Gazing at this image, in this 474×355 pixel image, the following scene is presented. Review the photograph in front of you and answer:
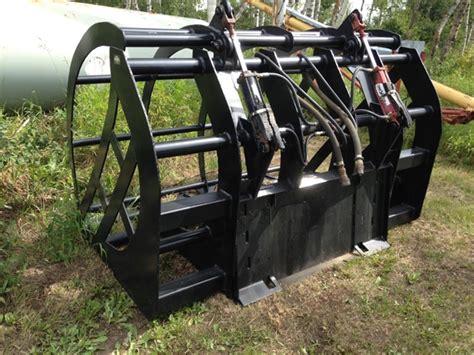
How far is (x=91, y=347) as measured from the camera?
1905 millimetres

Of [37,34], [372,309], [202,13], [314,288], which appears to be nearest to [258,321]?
[314,288]

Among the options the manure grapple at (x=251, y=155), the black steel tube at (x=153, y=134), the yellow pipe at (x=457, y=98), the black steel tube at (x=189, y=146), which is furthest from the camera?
the yellow pipe at (x=457, y=98)

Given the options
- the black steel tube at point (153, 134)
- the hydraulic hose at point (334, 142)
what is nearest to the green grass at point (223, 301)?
the black steel tube at point (153, 134)

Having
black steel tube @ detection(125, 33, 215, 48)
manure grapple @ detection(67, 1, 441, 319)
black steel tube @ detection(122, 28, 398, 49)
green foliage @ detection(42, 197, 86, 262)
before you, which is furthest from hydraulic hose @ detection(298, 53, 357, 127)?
green foliage @ detection(42, 197, 86, 262)

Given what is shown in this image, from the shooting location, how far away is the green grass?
1987mm

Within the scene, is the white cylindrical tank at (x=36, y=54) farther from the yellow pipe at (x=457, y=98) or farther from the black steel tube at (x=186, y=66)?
the yellow pipe at (x=457, y=98)

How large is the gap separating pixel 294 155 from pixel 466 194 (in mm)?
2393

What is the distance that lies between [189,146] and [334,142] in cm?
74

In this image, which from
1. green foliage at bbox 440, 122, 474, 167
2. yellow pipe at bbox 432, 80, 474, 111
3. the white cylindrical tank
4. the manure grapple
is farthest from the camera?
yellow pipe at bbox 432, 80, 474, 111

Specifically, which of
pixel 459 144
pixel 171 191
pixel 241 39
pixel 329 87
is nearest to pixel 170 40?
pixel 241 39

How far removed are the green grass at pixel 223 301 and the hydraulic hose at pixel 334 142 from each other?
681 millimetres

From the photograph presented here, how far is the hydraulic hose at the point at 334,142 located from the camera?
2.12m

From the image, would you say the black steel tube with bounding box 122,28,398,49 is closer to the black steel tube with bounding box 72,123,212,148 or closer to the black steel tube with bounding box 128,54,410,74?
the black steel tube with bounding box 128,54,410,74

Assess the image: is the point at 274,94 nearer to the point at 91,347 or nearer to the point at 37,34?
the point at 91,347
